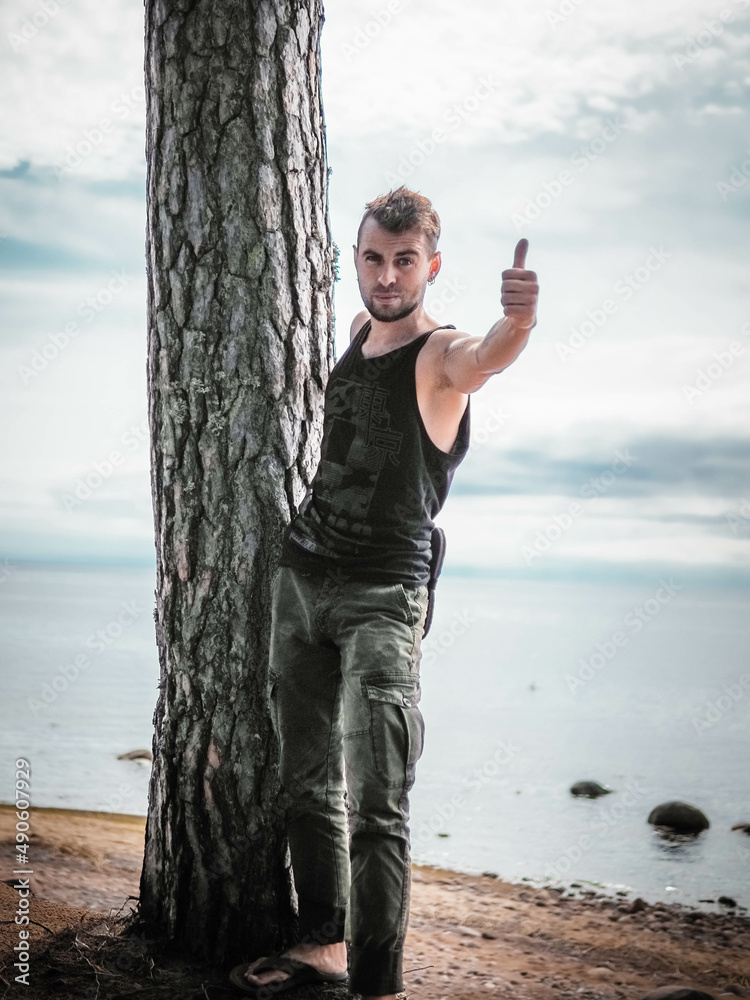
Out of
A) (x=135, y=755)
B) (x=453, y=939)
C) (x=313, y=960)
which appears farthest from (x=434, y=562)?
(x=135, y=755)

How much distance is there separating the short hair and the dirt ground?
2.14 m

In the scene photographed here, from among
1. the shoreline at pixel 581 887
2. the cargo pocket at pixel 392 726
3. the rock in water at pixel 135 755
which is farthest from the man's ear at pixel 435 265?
the rock in water at pixel 135 755

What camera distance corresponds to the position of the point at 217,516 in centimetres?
272

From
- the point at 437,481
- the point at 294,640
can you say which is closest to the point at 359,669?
the point at 294,640

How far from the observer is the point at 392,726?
2.26 m

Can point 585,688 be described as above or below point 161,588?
below

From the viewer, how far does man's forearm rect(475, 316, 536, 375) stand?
6.80 ft

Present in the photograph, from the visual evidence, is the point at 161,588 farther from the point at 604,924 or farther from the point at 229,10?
the point at 604,924

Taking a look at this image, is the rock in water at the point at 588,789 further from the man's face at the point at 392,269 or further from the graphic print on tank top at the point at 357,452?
the man's face at the point at 392,269

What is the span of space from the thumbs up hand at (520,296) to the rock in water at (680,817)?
4.39m

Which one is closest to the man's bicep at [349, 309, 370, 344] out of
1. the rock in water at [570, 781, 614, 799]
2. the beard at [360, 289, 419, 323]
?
the beard at [360, 289, 419, 323]

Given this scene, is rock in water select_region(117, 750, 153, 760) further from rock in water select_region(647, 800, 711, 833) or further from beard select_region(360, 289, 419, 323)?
beard select_region(360, 289, 419, 323)

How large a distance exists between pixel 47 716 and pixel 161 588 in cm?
536

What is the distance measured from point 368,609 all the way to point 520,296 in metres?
0.88
